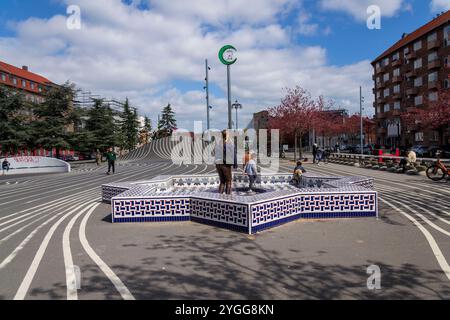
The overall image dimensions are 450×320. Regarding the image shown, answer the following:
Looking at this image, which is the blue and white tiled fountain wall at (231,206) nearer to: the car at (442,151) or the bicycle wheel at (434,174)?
the bicycle wheel at (434,174)

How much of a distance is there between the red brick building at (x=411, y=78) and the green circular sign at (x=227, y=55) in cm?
4225

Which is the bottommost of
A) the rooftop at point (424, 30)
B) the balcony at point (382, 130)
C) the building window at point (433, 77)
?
the balcony at point (382, 130)

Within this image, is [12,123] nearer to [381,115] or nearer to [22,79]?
[22,79]

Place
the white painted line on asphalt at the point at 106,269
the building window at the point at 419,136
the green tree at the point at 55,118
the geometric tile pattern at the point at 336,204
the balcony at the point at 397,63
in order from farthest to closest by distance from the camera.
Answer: the balcony at the point at 397,63
the building window at the point at 419,136
the green tree at the point at 55,118
the geometric tile pattern at the point at 336,204
the white painted line on asphalt at the point at 106,269

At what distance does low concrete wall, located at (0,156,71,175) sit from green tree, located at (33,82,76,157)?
618cm

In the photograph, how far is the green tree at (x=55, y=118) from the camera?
37.4 m

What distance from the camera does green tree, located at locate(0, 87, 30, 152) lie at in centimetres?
3406

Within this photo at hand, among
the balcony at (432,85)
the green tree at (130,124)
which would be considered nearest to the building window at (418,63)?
the balcony at (432,85)

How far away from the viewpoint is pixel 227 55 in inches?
467

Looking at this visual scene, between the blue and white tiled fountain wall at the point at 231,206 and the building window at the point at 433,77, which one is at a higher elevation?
the building window at the point at 433,77

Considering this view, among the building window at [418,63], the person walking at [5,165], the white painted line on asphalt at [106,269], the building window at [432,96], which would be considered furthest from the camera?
the building window at [418,63]
